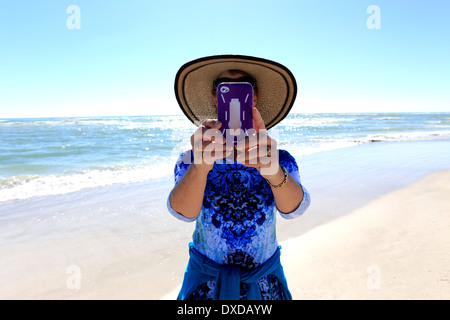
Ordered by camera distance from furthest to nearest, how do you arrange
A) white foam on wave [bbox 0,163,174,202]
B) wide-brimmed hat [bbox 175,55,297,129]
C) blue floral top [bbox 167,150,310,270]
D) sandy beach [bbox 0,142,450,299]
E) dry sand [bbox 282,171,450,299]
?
1. white foam on wave [bbox 0,163,174,202]
2. sandy beach [bbox 0,142,450,299]
3. dry sand [bbox 282,171,450,299]
4. wide-brimmed hat [bbox 175,55,297,129]
5. blue floral top [bbox 167,150,310,270]

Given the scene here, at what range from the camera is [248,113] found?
3.65ft

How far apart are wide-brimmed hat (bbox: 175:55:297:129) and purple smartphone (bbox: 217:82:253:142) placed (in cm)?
32

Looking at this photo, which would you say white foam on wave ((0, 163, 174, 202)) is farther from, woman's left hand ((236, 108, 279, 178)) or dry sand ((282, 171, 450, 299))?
woman's left hand ((236, 108, 279, 178))

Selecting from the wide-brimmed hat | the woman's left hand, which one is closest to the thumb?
the woman's left hand

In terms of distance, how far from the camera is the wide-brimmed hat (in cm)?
142

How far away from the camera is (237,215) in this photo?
1.29 m

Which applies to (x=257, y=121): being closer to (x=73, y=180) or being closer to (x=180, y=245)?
(x=180, y=245)

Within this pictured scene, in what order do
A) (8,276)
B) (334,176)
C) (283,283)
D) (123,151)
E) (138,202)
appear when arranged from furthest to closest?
1. (123,151)
2. (334,176)
3. (138,202)
4. (8,276)
5. (283,283)

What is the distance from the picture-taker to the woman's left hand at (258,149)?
1.05 meters

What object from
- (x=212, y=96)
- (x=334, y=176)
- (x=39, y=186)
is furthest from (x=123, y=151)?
(x=212, y=96)

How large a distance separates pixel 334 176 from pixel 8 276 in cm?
630
